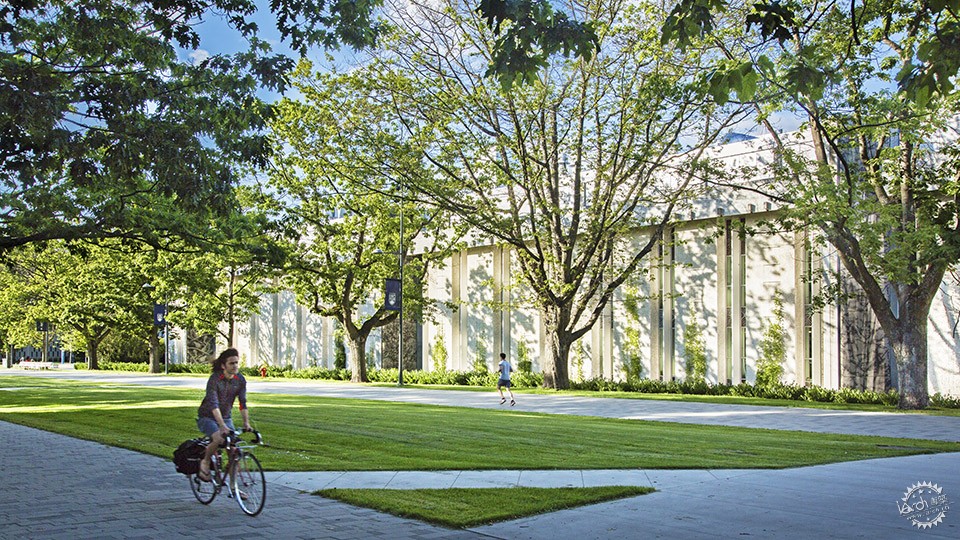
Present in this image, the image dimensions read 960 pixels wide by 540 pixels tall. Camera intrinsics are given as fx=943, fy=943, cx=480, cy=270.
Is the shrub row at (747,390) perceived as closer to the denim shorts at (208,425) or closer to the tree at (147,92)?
the tree at (147,92)

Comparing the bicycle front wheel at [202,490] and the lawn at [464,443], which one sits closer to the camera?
the bicycle front wheel at [202,490]

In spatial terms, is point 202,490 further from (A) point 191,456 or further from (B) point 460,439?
(B) point 460,439

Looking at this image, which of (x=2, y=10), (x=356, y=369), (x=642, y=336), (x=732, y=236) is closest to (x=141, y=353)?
(x=356, y=369)

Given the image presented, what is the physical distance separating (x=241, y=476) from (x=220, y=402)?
833mm

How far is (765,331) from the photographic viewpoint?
34594 mm

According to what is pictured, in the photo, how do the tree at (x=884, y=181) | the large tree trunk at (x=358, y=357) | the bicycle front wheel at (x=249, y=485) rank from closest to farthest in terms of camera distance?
1. the bicycle front wheel at (x=249, y=485)
2. the tree at (x=884, y=181)
3. the large tree trunk at (x=358, y=357)

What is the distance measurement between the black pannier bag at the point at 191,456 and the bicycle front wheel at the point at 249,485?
63 centimetres

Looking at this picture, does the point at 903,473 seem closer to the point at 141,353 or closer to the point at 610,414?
the point at 610,414

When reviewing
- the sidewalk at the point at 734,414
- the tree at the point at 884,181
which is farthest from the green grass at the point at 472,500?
the tree at the point at 884,181

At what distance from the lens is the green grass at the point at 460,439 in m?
13.6

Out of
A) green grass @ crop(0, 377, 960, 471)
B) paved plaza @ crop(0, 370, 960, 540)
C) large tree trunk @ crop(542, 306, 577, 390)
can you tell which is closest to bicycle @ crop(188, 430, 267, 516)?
paved plaza @ crop(0, 370, 960, 540)

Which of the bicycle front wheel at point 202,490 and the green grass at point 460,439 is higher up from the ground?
the bicycle front wheel at point 202,490

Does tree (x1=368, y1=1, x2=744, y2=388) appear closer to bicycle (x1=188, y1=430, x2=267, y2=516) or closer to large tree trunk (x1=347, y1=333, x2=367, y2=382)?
large tree trunk (x1=347, y1=333, x2=367, y2=382)

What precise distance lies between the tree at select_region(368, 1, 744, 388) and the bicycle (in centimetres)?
2288
